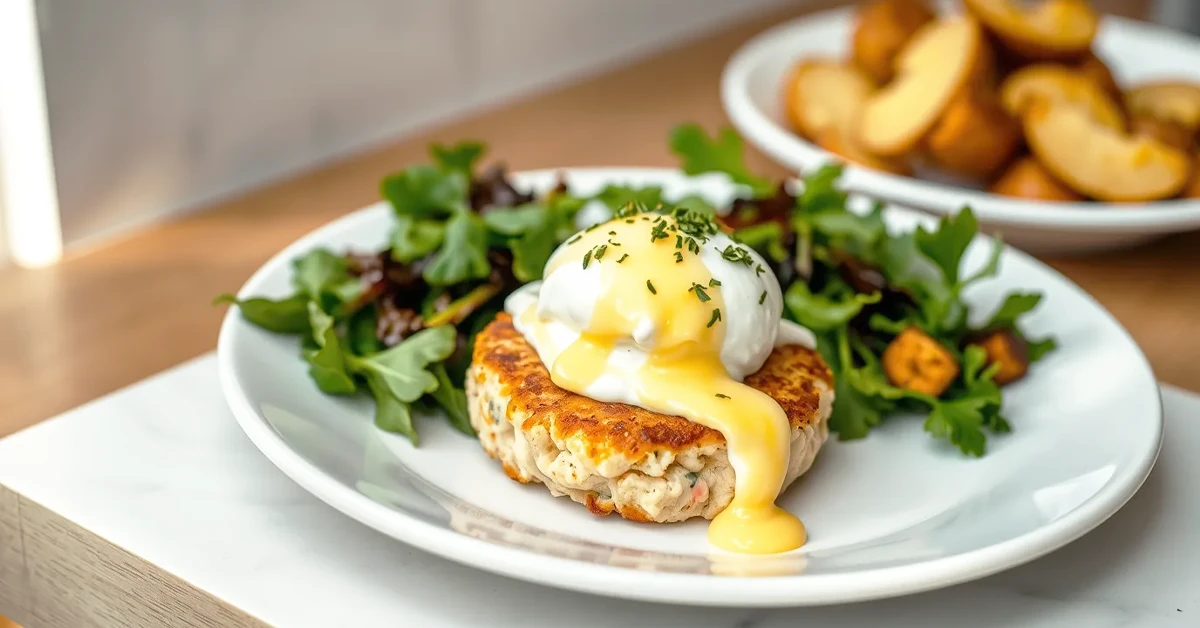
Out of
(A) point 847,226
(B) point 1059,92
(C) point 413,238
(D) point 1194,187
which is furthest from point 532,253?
(D) point 1194,187

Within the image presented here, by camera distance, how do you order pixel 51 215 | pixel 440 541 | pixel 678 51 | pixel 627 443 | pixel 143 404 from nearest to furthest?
pixel 440 541
pixel 627 443
pixel 143 404
pixel 51 215
pixel 678 51

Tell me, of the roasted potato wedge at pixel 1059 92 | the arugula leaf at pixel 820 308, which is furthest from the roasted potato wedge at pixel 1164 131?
the arugula leaf at pixel 820 308

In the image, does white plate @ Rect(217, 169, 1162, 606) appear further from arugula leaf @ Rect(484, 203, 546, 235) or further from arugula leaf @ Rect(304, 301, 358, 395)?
arugula leaf @ Rect(484, 203, 546, 235)

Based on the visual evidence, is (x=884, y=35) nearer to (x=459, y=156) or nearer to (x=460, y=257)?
(x=459, y=156)

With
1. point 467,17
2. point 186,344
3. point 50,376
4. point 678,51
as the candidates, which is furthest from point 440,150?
point 678,51

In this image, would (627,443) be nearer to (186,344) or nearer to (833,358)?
(833,358)
